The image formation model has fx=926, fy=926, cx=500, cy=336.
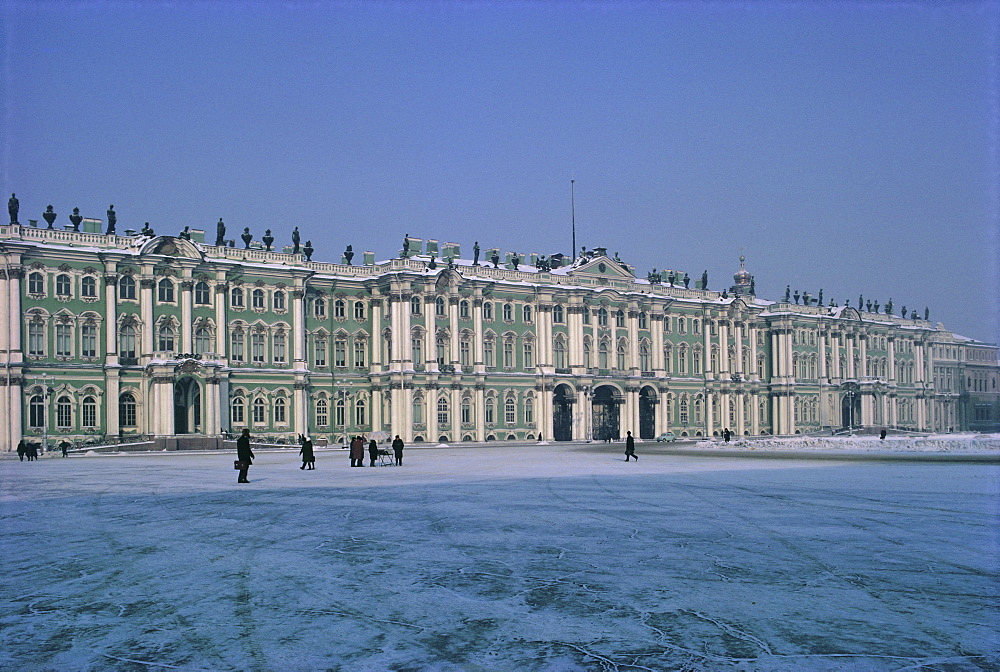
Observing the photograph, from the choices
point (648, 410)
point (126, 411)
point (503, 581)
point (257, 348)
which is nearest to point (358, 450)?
point (503, 581)

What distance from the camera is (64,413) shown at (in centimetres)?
6278

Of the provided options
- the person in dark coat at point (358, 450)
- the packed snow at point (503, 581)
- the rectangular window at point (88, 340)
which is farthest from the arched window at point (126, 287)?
the packed snow at point (503, 581)

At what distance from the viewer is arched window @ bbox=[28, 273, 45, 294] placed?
62188mm

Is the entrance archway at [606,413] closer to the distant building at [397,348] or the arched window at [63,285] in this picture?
the distant building at [397,348]

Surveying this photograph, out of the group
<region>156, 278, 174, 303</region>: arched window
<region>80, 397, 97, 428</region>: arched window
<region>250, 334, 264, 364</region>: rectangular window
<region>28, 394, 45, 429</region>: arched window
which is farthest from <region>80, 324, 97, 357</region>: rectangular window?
<region>250, 334, 264, 364</region>: rectangular window

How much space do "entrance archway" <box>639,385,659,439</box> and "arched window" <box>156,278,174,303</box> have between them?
1812 inches

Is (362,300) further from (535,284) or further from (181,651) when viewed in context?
(181,651)

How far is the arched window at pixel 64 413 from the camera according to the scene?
62531 mm

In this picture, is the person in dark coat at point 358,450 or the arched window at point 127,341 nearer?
the person in dark coat at point 358,450

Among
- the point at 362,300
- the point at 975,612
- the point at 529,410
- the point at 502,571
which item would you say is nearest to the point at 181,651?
the point at 502,571

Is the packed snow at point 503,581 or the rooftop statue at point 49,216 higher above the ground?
the rooftop statue at point 49,216

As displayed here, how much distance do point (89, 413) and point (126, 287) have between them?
914 centimetres

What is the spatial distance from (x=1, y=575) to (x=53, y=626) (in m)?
3.67

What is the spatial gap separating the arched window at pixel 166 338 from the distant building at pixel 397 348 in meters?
0.10
